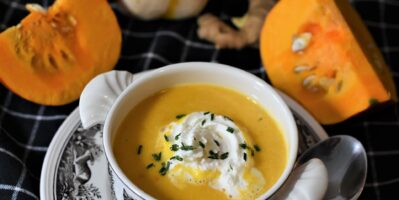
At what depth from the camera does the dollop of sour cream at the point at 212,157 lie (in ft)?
2.88

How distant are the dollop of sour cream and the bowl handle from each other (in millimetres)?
118

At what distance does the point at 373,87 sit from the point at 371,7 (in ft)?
1.60

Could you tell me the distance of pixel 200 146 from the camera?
2.95 ft

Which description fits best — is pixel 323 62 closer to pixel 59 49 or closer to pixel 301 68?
pixel 301 68

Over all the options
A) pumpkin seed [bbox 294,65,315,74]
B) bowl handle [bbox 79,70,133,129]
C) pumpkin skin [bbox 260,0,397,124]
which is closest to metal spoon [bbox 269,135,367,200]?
pumpkin skin [bbox 260,0,397,124]

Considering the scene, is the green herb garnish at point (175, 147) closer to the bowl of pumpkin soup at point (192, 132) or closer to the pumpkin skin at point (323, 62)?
the bowl of pumpkin soup at point (192, 132)

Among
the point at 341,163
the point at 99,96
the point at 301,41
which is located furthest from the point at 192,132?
the point at 301,41

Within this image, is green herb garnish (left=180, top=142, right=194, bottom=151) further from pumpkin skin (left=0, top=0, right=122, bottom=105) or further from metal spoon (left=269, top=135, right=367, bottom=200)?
pumpkin skin (left=0, top=0, right=122, bottom=105)

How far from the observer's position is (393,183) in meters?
1.18

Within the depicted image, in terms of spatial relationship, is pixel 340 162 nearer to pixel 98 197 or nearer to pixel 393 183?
pixel 393 183

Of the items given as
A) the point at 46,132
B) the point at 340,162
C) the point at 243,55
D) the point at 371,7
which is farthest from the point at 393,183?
the point at 46,132

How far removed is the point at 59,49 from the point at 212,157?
52cm

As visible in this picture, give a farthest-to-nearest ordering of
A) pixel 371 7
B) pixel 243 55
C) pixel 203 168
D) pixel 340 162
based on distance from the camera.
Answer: pixel 371 7 → pixel 243 55 → pixel 340 162 → pixel 203 168

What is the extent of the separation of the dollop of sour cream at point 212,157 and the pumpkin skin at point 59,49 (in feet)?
1.22
